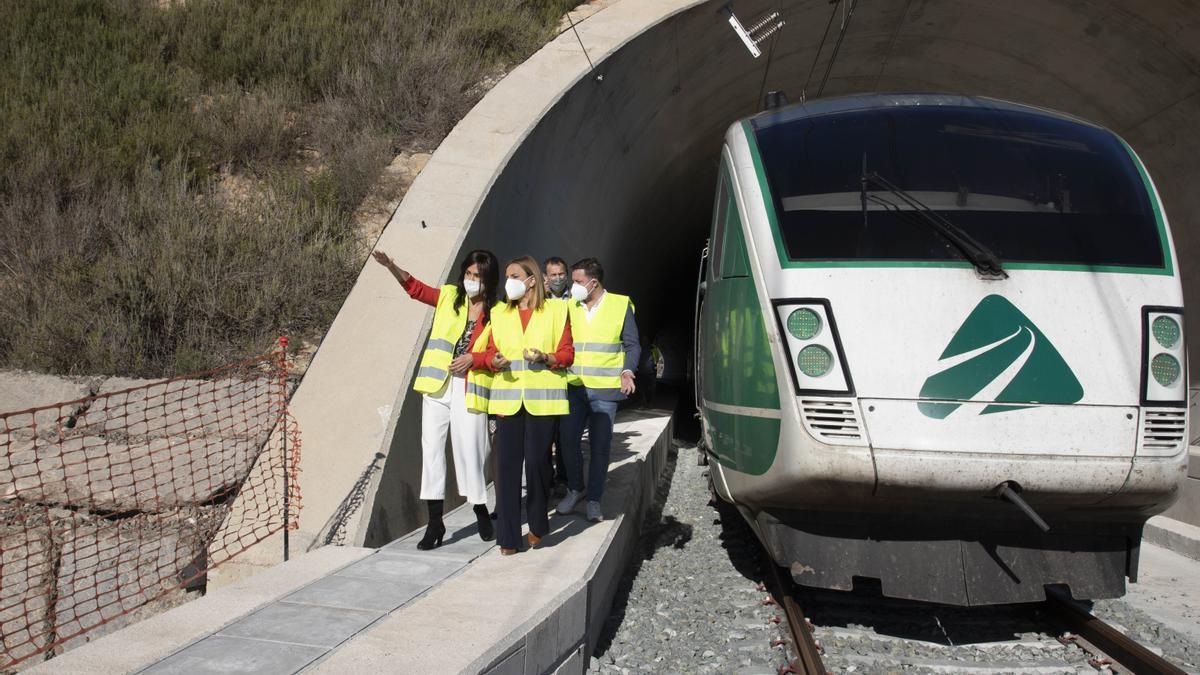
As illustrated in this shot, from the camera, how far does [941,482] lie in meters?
4.47

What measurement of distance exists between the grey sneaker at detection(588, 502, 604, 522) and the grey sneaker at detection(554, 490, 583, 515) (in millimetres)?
281

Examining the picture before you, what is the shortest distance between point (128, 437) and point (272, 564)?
6.24 feet

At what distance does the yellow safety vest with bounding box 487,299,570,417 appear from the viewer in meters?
5.24

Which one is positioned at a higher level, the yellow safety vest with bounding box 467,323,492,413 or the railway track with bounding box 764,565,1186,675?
the yellow safety vest with bounding box 467,323,492,413

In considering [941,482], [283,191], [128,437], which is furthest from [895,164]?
[283,191]

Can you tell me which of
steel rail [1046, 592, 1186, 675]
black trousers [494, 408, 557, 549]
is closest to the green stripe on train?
black trousers [494, 408, 557, 549]

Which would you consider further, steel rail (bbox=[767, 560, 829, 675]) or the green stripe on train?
the green stripe on train

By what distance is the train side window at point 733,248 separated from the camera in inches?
217

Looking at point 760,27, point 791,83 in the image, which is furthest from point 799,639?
point 791,83

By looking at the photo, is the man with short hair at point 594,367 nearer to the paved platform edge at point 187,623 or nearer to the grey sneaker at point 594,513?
the grey sneaker at point 594,513

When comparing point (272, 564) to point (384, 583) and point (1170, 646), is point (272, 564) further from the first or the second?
point (1170, 646)

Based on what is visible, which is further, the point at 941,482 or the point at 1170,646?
the point at 1170,646

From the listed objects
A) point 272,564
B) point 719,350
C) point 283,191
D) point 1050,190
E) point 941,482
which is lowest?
point 272,564

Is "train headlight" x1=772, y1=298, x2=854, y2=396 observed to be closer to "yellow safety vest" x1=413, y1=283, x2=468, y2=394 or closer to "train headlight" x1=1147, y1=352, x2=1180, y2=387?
"train headlight" x1=1147, y1=352, x2=1180, y2=387
